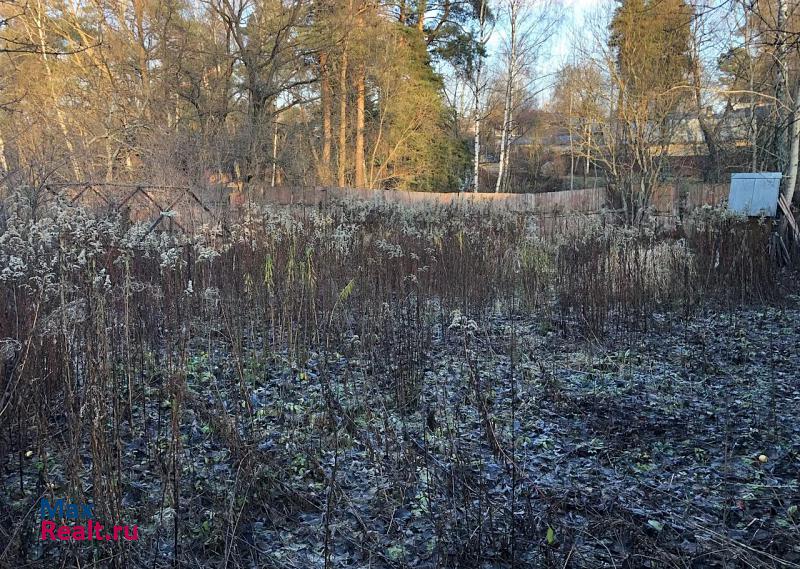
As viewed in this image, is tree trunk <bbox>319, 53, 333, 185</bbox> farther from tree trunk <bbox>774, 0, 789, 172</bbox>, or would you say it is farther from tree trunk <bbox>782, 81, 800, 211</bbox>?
tree trunk <bbox>782, 81, 800, 211</bbox>

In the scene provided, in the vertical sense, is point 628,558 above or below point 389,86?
below

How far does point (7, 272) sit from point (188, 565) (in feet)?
7.15

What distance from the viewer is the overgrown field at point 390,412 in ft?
5.90

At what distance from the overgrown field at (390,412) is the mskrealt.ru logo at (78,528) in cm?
4

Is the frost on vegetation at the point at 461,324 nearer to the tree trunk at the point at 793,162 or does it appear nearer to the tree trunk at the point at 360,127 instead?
the tree trunk at the point at 793,162

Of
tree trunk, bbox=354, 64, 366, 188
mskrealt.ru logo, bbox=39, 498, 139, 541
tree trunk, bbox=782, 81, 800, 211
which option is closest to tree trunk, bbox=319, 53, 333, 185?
tree trunk, bbox=354, 64, 366, 188

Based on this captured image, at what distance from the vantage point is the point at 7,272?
293 centimetres

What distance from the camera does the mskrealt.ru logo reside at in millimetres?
1575

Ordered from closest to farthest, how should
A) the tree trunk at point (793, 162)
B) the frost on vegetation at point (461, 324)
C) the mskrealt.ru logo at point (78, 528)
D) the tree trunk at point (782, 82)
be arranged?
the mskrealt.ru logo at point (78, 528) → the frost on vegetation at point (461, 324) → the tree trunk at point (782, 82) → the tree trunk at point (793, 162)

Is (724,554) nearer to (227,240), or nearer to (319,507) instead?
(319,507)

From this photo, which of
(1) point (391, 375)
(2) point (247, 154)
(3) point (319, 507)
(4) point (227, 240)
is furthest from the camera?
(2) point (247, 154)

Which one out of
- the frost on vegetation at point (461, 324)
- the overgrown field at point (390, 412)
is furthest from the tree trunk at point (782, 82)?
the frost on vegetation at point (461, 324)

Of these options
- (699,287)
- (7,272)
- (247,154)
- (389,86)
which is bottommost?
(699,287)

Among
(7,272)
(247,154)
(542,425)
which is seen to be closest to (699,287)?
(542,425)
